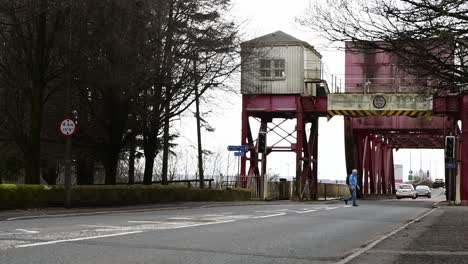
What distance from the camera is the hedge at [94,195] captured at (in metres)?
21.5

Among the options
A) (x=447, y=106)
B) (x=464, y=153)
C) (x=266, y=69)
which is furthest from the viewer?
(x=266, y=69)

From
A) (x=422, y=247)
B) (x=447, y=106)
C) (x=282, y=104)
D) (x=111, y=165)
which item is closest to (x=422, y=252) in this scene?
(x=422, y=247)

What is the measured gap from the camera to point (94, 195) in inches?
977

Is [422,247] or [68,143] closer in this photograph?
[422,247]

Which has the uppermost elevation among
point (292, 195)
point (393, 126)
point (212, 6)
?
point (212, 6)

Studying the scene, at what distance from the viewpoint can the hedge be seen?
21469 mm

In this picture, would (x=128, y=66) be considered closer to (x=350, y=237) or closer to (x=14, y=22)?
(x=14, y=22)

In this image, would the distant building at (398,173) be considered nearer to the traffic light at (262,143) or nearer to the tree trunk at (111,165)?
the traffic light at (262,143)

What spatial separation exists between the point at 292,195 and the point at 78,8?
23.3 meters

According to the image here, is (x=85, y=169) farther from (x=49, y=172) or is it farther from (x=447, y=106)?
(x=447, y=106)

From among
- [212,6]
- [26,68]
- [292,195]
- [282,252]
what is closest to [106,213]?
[26,68]

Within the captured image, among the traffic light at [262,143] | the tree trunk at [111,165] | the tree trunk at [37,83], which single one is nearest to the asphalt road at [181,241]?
the tree trunk at [37,83]

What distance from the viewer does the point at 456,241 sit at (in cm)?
1343

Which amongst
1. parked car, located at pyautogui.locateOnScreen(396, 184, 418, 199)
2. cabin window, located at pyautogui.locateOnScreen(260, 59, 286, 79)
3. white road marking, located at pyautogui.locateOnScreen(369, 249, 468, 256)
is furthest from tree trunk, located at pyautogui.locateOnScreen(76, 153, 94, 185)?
parked car, located at pyautogui.locateOnScreen(396, 184, 418, 199)
